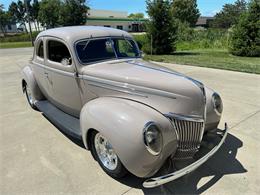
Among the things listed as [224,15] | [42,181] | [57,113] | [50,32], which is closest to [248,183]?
[42,181]

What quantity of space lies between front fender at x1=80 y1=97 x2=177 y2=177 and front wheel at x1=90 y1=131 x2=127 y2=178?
0.77 feet

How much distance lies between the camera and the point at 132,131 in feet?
8.68

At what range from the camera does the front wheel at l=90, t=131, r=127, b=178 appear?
9.93 feet

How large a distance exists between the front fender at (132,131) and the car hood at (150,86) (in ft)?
0.57

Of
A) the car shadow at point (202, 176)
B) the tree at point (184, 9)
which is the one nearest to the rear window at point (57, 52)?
the car shadow at point (202, 176)

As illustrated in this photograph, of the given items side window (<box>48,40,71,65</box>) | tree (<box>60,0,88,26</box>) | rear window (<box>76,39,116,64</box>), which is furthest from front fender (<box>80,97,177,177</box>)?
tree (<box>60,0,88,26</box>)

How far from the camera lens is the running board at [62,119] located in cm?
383

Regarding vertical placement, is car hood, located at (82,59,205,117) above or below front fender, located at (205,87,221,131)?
above

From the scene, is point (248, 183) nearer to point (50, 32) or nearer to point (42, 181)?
point (42, 181)

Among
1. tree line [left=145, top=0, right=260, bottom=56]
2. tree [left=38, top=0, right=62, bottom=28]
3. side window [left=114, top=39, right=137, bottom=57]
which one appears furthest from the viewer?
tree [left=38, top=0, right=62, bottom=28]

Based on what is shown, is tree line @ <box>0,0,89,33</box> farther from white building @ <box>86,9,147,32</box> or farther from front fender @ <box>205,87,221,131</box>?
front fender @ <box>205,87,221,131</box>

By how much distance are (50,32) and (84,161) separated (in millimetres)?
2688

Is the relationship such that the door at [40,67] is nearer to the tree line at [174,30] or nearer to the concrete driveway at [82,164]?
the concrete driveway at [82,164]

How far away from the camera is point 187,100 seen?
2975 mm
